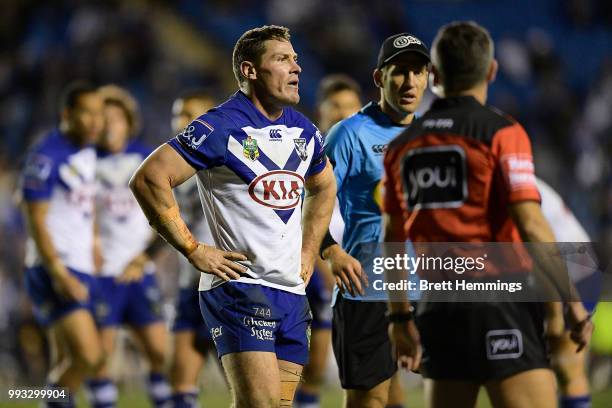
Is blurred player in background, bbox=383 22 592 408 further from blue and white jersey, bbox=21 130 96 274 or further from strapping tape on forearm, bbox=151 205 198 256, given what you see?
blue and white jersey, bbox=21 130 96 274

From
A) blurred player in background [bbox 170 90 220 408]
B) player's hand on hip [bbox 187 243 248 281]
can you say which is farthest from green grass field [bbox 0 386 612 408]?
player's hand on hip [bbox 187 243 248 281]

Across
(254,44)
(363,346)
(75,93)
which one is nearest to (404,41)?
(254,44)

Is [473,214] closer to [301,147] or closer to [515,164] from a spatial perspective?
[515,164]

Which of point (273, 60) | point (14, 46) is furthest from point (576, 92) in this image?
point (273, 60)

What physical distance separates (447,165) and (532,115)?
1159 centimetres

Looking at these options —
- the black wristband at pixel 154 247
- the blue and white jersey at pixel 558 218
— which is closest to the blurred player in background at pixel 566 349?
the blue and white jersey at pixel 558 218

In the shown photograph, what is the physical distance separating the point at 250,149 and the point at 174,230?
1.73 feet

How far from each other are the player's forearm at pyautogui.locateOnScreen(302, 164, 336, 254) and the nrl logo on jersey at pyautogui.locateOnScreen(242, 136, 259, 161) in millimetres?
554

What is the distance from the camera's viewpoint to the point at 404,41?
5969 mm

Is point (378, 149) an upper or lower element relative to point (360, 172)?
upper

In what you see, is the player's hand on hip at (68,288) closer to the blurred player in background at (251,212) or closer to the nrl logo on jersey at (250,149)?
the blurred player in background at (251,212)

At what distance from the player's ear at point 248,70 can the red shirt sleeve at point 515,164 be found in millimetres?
1609

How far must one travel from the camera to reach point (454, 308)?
4199 millimetres

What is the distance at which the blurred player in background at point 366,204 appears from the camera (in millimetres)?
6082
